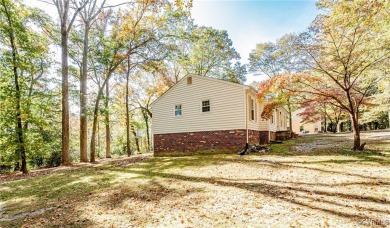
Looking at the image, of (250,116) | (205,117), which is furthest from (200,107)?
(250,116)

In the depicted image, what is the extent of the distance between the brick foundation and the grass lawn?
15.4ft

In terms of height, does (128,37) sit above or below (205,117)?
above

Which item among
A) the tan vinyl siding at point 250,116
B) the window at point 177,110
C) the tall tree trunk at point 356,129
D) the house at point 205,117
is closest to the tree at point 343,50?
the tall tree trunk at point 356,129

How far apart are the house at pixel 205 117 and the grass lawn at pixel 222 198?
195 inches

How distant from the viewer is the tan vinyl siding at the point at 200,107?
44.4ft

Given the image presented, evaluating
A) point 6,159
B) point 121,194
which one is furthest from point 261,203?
point 6,159

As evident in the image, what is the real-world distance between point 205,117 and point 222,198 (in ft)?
29.8

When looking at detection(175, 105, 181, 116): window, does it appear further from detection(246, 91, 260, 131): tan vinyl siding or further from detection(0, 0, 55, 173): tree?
detection(0, 0, 55, 173): tree

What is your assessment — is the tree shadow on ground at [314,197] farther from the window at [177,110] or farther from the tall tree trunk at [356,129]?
the window at [177,110]

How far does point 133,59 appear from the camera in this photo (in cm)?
2084

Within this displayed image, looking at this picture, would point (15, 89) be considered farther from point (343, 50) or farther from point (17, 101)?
point (343, 50)

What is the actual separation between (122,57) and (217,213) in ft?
50.5

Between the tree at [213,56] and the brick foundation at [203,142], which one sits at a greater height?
the tree at [213,56]

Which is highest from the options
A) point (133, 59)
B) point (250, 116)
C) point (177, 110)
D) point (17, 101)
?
point (133, 59)
